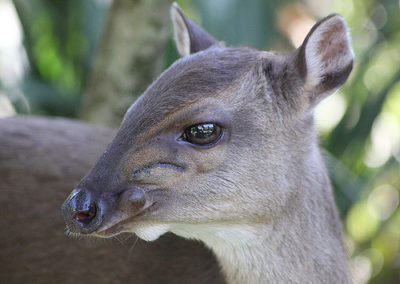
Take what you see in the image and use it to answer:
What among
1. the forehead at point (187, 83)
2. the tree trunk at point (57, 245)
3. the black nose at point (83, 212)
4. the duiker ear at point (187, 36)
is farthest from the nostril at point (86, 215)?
the duiker ear at point (187, 36)

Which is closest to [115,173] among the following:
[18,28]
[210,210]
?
[210,210]

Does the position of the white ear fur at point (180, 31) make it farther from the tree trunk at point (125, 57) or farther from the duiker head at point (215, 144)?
the tree trunk at point (125, 57)

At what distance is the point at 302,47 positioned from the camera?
124 inches

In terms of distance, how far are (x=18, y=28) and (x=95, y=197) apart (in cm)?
484

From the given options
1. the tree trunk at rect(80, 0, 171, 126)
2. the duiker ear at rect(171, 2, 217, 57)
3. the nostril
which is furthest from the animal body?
the tree trunk at rect(80, 0, 171, 126)

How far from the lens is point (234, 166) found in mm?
3025

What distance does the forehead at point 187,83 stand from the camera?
2.96m

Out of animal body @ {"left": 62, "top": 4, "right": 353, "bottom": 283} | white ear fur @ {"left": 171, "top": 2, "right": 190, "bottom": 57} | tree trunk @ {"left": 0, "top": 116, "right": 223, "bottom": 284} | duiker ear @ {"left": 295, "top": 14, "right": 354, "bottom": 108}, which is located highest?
duiker ear @ {"left": 295, "top": 14, "right": 354, "bottom": 108}

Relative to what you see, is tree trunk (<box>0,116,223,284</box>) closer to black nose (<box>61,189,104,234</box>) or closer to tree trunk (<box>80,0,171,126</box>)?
black nose (<box>61,189,104,234</box>)

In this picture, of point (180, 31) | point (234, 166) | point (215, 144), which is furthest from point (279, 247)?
point (180, 31)

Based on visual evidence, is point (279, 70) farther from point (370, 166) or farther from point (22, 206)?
point (370, 166)

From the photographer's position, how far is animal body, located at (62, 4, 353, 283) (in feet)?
9.45

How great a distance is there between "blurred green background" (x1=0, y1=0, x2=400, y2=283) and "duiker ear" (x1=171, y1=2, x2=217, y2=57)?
1.70 metres

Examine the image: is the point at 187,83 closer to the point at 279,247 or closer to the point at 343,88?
the point at 279,247
